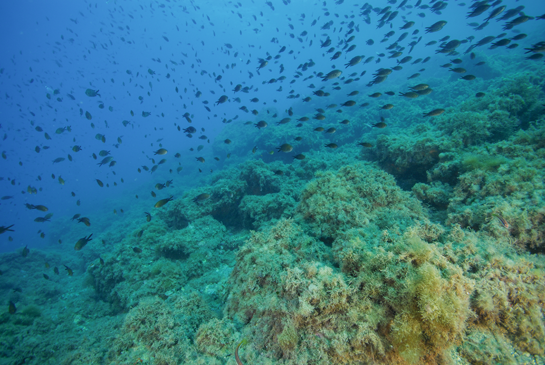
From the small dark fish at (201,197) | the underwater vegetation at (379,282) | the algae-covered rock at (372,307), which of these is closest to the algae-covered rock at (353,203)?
the underwater vegetation at (379,282)

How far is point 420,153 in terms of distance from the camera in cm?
646

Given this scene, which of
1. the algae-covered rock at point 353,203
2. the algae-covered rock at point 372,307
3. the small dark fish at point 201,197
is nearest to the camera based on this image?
the algae-covered rock at point 372,307

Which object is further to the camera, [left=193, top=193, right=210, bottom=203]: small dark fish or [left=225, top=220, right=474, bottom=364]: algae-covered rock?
[left=193, top=193, right=210, bottom=203]: small dark fish

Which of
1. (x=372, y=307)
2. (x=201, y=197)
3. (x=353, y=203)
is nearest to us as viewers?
(x=372, y=307)

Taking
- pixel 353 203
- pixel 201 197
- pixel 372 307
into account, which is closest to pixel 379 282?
pixel 372 307

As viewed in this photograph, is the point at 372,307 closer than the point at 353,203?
Yes

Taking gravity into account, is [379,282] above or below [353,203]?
above

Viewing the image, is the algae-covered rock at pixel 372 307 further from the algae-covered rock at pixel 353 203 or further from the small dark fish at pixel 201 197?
the small dark fish at pixel 201 197

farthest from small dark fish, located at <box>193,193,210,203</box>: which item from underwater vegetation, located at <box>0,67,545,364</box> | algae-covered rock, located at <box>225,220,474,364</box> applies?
algae-covered rock, located at <box>225,220,474,364</box>

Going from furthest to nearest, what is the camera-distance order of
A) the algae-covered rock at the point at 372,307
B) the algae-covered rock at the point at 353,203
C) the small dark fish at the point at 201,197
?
the small dark fish at the point at 201,197
the algae-covered rock at the point at 353,203
the algae-covered rock at the point at 372,307

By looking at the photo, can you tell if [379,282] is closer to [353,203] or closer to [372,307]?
[372,307]

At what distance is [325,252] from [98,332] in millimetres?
5596

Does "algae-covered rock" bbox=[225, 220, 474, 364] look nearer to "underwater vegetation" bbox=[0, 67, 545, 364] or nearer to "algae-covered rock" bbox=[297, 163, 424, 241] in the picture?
"underwater vegetation" bbox=[0, 67, 545, 364]

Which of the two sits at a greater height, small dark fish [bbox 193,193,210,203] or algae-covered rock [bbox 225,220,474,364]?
algae-covered rock [bbox 225,220,474,364]
